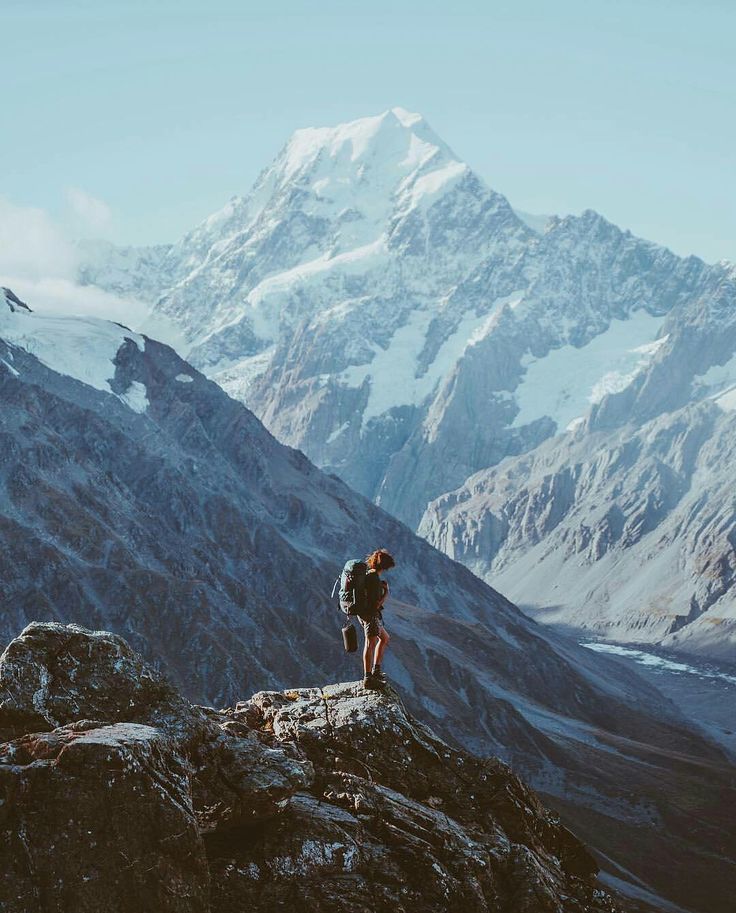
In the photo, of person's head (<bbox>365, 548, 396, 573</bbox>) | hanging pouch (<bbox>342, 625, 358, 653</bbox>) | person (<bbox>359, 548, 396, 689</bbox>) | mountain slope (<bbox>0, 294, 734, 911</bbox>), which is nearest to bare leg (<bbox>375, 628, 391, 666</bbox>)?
person (<bbox>359, 548, 396, 689</bbox>)

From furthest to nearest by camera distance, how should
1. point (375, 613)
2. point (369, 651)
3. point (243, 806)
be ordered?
point (369, 651)
point (375, 613)
point (243, 806)

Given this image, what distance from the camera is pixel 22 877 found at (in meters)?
17.7

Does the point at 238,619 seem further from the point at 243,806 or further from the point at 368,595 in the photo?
the point at 243,806

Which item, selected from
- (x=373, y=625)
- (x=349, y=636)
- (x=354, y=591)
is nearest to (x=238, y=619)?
(x=349, y=636)

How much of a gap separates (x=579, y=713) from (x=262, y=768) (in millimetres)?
183549

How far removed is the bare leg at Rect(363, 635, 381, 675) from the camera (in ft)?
92.1

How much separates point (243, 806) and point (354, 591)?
6.98m

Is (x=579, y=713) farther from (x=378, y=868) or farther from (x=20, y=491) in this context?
(x=378, y=868)

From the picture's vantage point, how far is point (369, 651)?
28.2 metres

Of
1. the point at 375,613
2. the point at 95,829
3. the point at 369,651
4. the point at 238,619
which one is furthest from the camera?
the point at 238,619

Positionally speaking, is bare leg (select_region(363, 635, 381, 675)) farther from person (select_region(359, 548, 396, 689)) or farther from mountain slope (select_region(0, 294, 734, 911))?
mountain slope (select_region(0, 294, 734, 911))

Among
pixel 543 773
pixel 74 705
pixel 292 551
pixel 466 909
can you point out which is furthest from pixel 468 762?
pixel 292 551

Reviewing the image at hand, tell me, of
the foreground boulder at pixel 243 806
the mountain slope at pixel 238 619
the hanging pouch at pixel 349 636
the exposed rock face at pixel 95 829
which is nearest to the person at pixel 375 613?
the hanging pouch at pixel 349 636

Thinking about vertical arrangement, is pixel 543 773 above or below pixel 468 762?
below
